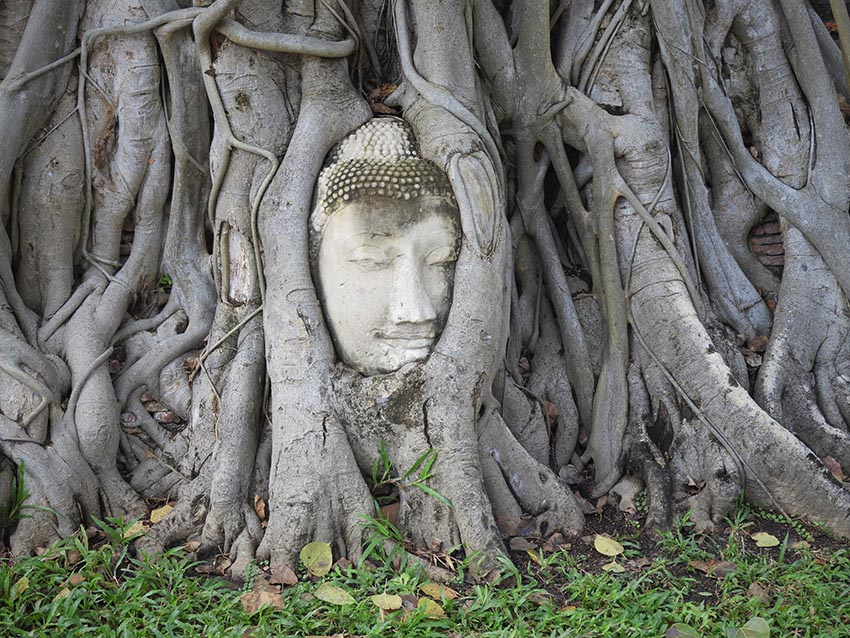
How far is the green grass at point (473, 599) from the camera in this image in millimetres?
2520

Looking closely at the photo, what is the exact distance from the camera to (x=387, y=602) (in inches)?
102

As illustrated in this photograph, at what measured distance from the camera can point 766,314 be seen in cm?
391

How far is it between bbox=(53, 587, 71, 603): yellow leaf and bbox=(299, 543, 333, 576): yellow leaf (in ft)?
2.60

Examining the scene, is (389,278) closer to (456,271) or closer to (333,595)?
(456,271)

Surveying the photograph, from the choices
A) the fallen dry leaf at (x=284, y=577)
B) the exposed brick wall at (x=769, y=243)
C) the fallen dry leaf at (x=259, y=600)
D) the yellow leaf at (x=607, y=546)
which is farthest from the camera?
the exposed brick wall at (x=769, y=243)

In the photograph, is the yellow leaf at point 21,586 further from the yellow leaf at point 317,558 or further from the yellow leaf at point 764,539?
the yellow leaf at point 764,539

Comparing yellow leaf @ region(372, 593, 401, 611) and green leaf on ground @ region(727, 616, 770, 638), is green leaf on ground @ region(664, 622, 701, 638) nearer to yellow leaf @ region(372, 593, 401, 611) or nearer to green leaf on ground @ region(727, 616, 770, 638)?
green leaf on ground @ region(727, 616, 770, 638)

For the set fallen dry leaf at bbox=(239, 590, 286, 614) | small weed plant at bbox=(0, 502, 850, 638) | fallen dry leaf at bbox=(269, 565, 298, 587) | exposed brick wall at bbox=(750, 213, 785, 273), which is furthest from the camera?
exposed brick wall at bbox=(750, 213, 785, 273)

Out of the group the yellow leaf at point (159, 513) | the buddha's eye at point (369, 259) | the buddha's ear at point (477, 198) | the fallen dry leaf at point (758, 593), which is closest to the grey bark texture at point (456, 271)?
the buddha's ear at point (477, 198)

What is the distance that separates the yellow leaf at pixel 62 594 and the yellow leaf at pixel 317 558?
2.60 ft

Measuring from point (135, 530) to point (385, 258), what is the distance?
4.81ft

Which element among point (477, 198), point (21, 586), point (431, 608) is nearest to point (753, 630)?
point (431, 608)

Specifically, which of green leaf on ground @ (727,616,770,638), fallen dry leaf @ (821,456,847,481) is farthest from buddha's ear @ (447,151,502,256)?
fallen dry leaf @ (821,456,847,481)

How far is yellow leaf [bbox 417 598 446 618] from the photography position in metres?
2.55
